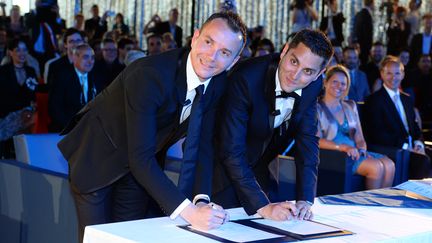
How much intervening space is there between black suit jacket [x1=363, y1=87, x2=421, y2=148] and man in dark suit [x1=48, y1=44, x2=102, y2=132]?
7.78ft

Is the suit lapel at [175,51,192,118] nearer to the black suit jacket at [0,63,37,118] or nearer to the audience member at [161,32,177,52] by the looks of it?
the black suit jacket at [0,63,37,118]

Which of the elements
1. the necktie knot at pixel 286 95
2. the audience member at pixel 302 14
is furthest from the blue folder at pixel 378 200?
the audience member at pixel 302 14

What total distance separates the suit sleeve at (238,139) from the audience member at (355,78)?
5278 millimetres

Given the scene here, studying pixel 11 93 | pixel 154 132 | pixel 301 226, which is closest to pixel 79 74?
pixel 11 93

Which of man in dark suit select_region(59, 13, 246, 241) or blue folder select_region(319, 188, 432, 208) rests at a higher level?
man in dark suit select_region(59, 13, 246, 241)

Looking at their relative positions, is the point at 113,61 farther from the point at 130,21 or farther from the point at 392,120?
the point at 130,21

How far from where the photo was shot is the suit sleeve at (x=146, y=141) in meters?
2.46

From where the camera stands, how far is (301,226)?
2.49 metres

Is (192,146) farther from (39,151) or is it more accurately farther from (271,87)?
(39,151)

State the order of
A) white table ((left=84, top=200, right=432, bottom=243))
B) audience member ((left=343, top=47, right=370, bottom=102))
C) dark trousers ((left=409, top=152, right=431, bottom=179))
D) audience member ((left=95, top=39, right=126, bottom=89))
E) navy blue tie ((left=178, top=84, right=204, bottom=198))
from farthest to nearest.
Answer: audience member ((left=343, top=47, right=370, bottom=102)) → audience member ((left=95, top=39, right=126, bottom=89)) → dark trousers ((left=409, top=152, right=431, bottom=179)) → navy blue tie ((left=178, top=84, right=204, bottom=198)) → white table ((left=84, top=200, right=432, bottom=243))

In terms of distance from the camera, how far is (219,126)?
2953 mm

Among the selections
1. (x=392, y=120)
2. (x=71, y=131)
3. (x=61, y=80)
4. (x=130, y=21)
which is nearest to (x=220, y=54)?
(x=71, y=131)

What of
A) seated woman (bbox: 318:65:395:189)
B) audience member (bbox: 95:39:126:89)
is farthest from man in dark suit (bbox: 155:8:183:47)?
seated woman (bbox: 318:65:395:189)

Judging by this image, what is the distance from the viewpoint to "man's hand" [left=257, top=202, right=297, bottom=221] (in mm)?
2580
